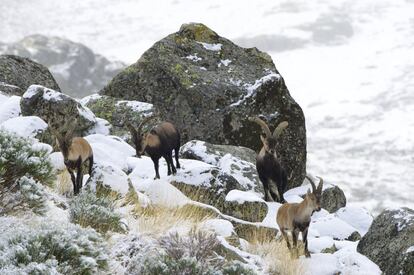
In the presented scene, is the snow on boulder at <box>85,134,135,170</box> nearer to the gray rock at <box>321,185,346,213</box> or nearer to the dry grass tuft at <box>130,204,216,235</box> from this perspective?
the dry grass tuft at <box>130,204,216,235</box>

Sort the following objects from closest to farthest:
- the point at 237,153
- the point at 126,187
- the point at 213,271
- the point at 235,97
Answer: the point at 213,271
the point at 126,187
the point at 237,153
the point at 235,97

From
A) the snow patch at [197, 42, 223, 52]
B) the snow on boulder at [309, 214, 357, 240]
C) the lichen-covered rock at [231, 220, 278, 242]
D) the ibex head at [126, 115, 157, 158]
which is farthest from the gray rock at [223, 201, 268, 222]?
the snow patch at [197, 42, 223, 52]

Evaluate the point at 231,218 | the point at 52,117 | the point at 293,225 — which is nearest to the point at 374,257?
the point at 293,225

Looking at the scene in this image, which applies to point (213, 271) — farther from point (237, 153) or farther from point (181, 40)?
point (181, 40)

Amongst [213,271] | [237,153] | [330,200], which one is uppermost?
[213,271]

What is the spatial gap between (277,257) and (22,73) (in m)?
14.0

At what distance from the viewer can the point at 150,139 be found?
45.5 feet

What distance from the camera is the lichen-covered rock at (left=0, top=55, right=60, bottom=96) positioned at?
2086 cm

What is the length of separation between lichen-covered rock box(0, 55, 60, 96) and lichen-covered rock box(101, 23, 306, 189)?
2988 mm

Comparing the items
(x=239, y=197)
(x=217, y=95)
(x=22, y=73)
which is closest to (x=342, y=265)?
(x=239, y=197)

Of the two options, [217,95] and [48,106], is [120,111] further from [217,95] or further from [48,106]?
[48,106]

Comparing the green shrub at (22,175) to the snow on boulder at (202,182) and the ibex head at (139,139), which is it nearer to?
the ibex head at (139,139)

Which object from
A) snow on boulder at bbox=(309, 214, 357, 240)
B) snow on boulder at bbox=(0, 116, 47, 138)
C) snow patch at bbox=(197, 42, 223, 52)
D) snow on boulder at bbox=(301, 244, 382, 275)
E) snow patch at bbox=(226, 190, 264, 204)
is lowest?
snow on boulder at bbox=(309, 214, 357, 240)

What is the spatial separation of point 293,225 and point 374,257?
4.84ft
